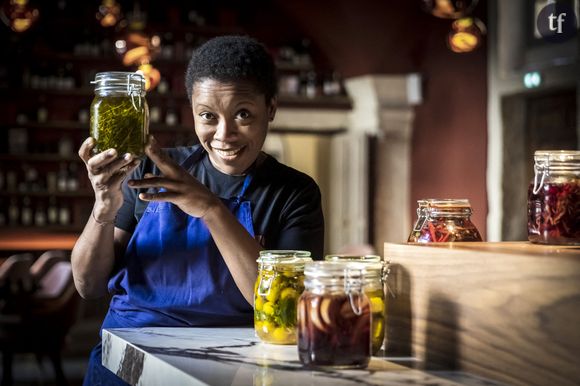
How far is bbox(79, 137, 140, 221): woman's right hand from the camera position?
5.48ft

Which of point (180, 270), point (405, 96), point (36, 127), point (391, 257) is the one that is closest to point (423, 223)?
point (391, 257)

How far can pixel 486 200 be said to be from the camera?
750 cm

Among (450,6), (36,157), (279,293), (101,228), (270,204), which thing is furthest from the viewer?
(36,157)

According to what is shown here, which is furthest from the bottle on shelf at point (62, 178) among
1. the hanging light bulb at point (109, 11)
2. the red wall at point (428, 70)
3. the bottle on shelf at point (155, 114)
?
the red wall at point (428, 70)

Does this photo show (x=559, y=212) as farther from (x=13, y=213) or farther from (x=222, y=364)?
(x=13, y=213)

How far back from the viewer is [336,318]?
1404 millimetres

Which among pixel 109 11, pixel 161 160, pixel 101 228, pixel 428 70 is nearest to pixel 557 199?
pixel 161 160

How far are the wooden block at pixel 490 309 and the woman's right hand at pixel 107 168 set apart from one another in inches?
20.3

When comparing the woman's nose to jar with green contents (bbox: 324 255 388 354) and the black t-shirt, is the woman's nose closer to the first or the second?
the black t-shirt

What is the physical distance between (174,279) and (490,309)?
797mm

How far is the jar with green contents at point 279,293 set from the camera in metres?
1.64

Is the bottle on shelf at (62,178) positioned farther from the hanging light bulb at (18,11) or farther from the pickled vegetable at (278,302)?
the pickled vegetable at (278,302)

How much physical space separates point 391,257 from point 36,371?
193 inches

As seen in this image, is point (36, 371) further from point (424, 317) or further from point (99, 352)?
point (424, 317)
